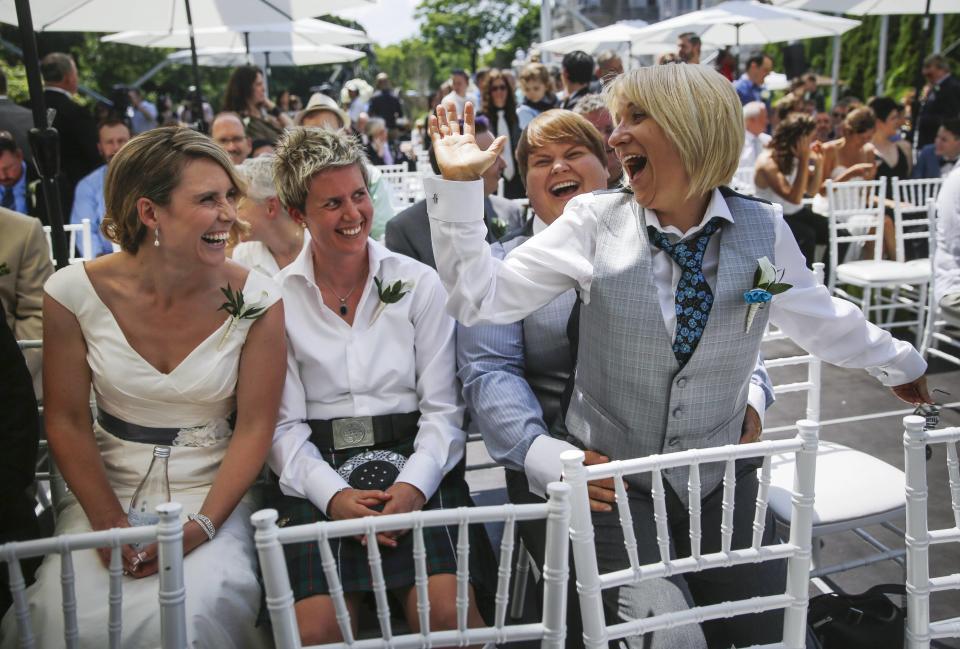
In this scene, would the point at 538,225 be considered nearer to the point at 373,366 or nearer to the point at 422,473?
the point at 373,366

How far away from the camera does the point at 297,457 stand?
2281 millimetres

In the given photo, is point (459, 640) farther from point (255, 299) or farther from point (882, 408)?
point (882, 408)

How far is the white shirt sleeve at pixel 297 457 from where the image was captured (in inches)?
86.7

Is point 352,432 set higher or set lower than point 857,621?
higher

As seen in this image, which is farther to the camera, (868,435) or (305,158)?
(868,435)

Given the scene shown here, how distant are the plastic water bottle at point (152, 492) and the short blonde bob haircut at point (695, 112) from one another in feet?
5.42

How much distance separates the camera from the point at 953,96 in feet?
28.8

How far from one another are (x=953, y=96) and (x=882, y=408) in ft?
20.1

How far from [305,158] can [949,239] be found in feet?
12.1

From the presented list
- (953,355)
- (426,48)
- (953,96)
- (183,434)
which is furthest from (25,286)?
(426,48)

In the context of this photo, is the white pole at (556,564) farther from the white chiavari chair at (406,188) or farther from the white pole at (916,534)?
the white chiavari chair at (406,188)

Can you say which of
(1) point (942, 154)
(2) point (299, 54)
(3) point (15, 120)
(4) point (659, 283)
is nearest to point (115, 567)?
(4) point (659, 283)

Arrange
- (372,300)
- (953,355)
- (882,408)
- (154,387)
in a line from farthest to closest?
(953,355)
(882,408)
(372,300)
(154,387)

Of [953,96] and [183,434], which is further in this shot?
[953,96]
